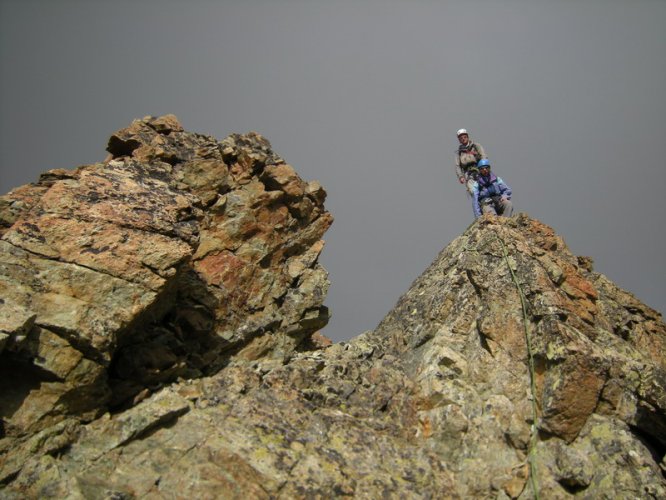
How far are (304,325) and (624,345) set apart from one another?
45.0 ft

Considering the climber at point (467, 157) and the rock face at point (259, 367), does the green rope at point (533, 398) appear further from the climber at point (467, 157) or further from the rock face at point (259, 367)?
the climber at point (467, 157)

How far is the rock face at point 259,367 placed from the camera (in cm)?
1220

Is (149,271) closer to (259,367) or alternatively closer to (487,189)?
(259,367)

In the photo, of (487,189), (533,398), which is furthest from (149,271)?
(487,189)

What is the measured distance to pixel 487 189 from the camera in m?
27.8

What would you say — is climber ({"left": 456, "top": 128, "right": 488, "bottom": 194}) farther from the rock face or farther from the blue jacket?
the rock face

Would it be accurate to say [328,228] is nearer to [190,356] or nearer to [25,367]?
[190,356]

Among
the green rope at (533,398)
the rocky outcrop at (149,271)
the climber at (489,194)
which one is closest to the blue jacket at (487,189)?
the climber at (489,194)

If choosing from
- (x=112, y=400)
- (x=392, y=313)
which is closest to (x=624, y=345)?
(x=392, y=313)

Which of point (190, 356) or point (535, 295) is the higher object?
point (535, 295)

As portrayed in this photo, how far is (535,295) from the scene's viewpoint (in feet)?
59.9

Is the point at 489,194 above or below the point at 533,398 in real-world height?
above

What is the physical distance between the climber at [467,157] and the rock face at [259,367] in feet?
26.2

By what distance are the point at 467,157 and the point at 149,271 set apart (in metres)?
21.4
